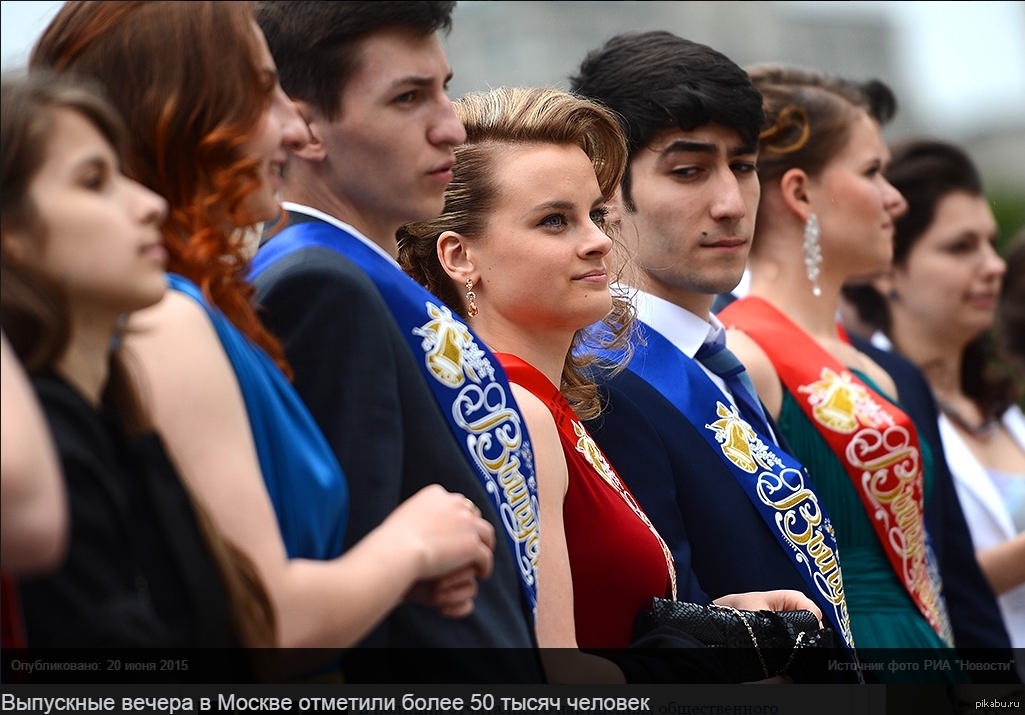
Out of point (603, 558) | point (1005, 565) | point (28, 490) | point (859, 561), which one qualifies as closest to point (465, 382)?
point (603, 558)

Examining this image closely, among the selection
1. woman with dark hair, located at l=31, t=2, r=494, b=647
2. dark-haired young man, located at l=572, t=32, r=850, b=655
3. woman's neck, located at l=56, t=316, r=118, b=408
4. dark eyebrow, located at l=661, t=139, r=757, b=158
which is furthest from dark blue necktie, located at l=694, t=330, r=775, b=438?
woman's neck, located at l=56, t=316, r=118, b=408

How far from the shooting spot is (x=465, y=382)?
2008 millimetres

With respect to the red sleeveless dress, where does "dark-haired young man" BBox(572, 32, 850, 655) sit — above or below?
above

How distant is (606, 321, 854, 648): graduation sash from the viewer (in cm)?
277

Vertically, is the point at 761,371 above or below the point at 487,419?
above

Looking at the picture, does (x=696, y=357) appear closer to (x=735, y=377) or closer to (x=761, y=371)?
(x=735, y=377)

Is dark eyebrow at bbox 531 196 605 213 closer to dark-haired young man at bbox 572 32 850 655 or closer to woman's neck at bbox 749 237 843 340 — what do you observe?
dark-haired young man at bbox 572 32 850 655

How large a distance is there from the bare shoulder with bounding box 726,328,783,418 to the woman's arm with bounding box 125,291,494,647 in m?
1.80

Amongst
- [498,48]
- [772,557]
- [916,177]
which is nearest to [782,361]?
[772,557]

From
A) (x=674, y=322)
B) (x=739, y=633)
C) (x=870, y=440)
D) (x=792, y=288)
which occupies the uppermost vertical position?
(x=792, y=288)

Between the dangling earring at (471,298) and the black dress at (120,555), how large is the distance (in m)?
1.14

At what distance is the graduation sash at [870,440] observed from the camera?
10.6ft

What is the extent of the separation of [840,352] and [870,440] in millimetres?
455

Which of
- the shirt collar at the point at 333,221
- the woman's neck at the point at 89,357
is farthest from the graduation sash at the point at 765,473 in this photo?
the woman's neck at the point at 89,357
